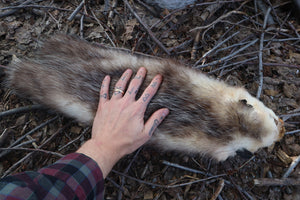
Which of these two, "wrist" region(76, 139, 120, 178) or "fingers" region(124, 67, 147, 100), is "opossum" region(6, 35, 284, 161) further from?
"wrist" region(76, 139, 120, 178)

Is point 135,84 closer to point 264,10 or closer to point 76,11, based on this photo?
point 76,11

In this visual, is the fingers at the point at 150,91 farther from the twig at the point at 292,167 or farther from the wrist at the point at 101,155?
the twig at the point at 292,167

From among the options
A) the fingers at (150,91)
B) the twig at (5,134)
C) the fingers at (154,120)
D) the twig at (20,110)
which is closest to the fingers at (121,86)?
the fingers at (150,91)

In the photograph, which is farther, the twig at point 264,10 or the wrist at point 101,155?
the twig at point 264,10

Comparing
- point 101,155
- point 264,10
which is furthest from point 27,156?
point 264,10

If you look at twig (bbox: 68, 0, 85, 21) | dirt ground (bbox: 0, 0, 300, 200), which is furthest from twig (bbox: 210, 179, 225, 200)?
twig (bbox: 68, 0, 85, 21)
